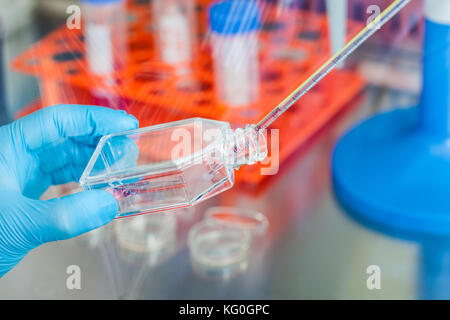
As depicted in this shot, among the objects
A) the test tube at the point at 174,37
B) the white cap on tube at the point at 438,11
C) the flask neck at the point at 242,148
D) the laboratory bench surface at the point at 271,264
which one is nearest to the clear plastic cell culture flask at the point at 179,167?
the flask neck at the point at 242,148

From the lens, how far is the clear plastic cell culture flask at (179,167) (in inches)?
31.6

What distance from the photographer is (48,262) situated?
1075 mm

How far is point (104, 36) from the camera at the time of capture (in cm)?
123

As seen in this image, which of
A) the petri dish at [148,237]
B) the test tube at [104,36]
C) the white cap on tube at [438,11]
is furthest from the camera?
the test tube at [104,36]

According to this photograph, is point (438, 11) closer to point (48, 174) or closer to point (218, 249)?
point (218, 249)

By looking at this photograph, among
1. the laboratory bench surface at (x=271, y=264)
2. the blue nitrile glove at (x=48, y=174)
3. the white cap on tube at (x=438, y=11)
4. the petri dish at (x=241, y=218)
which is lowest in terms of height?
the laboratory bench surface at (x=271, y=264)

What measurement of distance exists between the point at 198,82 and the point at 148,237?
0.31 meters

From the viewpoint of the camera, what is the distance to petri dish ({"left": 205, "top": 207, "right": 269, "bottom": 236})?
1094 millimetres

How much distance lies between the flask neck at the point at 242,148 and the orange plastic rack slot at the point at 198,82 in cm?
28

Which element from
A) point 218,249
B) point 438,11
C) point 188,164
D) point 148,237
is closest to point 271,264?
point 218,249

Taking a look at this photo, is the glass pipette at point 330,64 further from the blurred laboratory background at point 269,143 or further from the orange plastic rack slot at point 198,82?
the orange plastic rack slot at point 198,82

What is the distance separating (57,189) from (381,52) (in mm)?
710

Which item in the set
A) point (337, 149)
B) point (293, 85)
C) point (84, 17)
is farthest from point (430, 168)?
point (84, 17)

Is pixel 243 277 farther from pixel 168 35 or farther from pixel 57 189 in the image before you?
pixel 168 35
